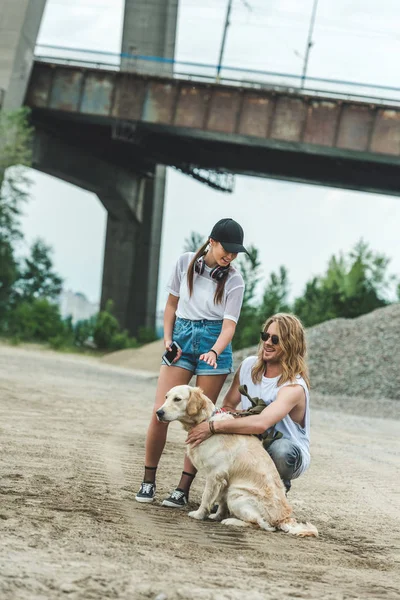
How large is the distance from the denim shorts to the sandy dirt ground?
3.61 ft

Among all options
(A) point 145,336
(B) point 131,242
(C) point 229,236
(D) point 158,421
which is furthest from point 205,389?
(B) point 131,242

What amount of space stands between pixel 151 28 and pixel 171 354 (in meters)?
44.5

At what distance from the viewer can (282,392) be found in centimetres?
779

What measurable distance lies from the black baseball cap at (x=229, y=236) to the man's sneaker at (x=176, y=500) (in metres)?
1.90

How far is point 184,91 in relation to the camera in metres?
41.7

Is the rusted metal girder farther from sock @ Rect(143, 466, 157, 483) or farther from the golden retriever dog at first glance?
the golden retriever dog

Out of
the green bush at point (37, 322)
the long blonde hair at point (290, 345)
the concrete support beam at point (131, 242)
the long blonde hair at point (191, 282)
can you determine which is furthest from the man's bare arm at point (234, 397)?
the concrete support beam at point (131, 242)

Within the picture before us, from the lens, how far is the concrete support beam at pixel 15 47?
4262 cm

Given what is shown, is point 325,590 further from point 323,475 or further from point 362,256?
point 362,256

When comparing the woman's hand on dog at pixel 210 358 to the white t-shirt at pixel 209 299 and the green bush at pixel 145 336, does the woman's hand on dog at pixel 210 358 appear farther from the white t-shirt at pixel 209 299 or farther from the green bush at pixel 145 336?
the green bush at pixel 145 336

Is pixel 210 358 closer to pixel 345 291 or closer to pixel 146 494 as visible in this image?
pixel 146 494

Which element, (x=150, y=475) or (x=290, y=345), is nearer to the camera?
(x=290, y=345)

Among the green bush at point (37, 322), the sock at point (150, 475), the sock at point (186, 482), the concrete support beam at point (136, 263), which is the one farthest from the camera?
the concrete support beam at point (136, 263)

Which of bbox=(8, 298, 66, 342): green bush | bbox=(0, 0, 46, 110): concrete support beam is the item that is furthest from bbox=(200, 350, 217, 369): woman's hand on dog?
bbox=(8, 298, 66, 342): green bush
